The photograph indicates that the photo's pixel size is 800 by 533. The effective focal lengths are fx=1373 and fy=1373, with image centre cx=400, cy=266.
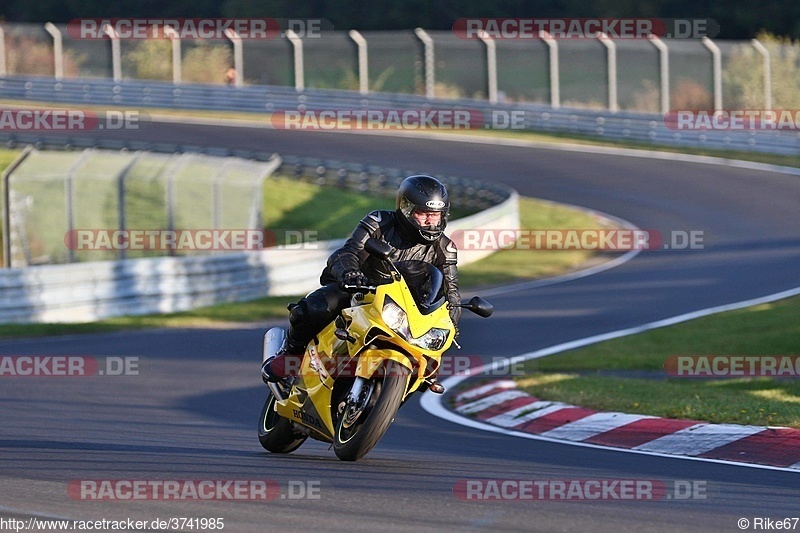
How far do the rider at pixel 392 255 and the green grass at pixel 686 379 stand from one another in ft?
8.92

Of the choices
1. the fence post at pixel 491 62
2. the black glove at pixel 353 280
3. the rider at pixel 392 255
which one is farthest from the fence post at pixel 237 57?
the black glove at pixel 353 280

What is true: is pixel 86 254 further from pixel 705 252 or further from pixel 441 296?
pixel 441 296

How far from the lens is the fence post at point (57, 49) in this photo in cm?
4528

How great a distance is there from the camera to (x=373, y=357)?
7699mm

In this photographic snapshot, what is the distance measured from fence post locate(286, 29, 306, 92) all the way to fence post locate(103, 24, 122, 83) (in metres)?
6.13

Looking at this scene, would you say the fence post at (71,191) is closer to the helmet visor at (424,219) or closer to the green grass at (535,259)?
the green grass at (535,259)

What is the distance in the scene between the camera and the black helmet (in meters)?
7.98

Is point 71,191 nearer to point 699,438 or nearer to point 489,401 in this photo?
point 489,401

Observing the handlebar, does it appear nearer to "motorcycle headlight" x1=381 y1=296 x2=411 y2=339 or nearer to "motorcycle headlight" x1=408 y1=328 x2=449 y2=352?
"motorcycle headlight" x1=381 y1=296 x2=411 y2=339

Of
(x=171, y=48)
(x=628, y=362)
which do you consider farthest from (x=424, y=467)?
(x=171, y=48)

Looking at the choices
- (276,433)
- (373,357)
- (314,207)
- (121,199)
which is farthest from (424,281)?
(314,207)

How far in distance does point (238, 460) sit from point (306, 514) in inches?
76.8

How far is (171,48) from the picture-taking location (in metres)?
46.4

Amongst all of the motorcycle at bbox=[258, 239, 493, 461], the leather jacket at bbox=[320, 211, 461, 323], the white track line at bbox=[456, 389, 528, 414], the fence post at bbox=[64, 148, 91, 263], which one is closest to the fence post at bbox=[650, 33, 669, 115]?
the fence post at bbox=[64, 148, 91, 263]
